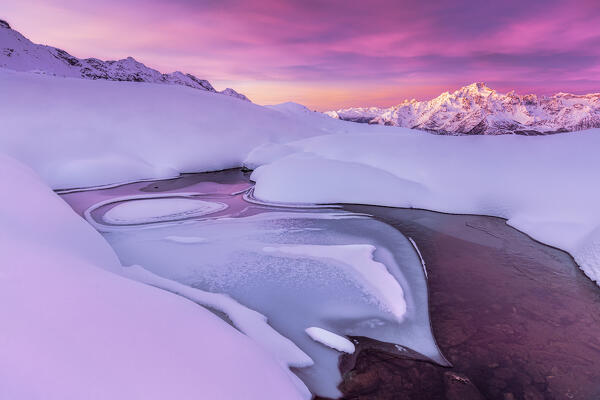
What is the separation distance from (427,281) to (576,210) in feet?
12.9

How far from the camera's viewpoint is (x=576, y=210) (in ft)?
19.6

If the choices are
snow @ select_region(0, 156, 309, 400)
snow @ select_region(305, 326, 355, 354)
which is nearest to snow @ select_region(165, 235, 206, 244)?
snow @ select_region(0, 156, 309, 400)

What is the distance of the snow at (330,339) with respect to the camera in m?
3.11

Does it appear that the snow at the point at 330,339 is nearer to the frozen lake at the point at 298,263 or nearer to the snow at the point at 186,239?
the frozen lake at the point at 298,263

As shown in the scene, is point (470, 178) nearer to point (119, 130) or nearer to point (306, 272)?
point (306, 272)

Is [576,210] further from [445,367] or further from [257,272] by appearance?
[257,272]

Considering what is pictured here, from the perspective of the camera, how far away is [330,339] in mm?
3215

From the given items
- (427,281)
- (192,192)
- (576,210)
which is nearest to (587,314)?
(427,281)

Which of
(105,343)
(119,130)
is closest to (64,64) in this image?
(119,130)

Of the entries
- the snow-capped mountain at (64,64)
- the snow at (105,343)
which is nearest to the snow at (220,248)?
the snow at (105,343)

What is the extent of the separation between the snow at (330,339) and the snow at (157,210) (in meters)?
4.86

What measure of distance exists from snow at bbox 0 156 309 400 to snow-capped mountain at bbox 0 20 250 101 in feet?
274

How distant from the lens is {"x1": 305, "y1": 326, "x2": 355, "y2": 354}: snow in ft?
10.2

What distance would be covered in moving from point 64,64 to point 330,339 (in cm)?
11884
